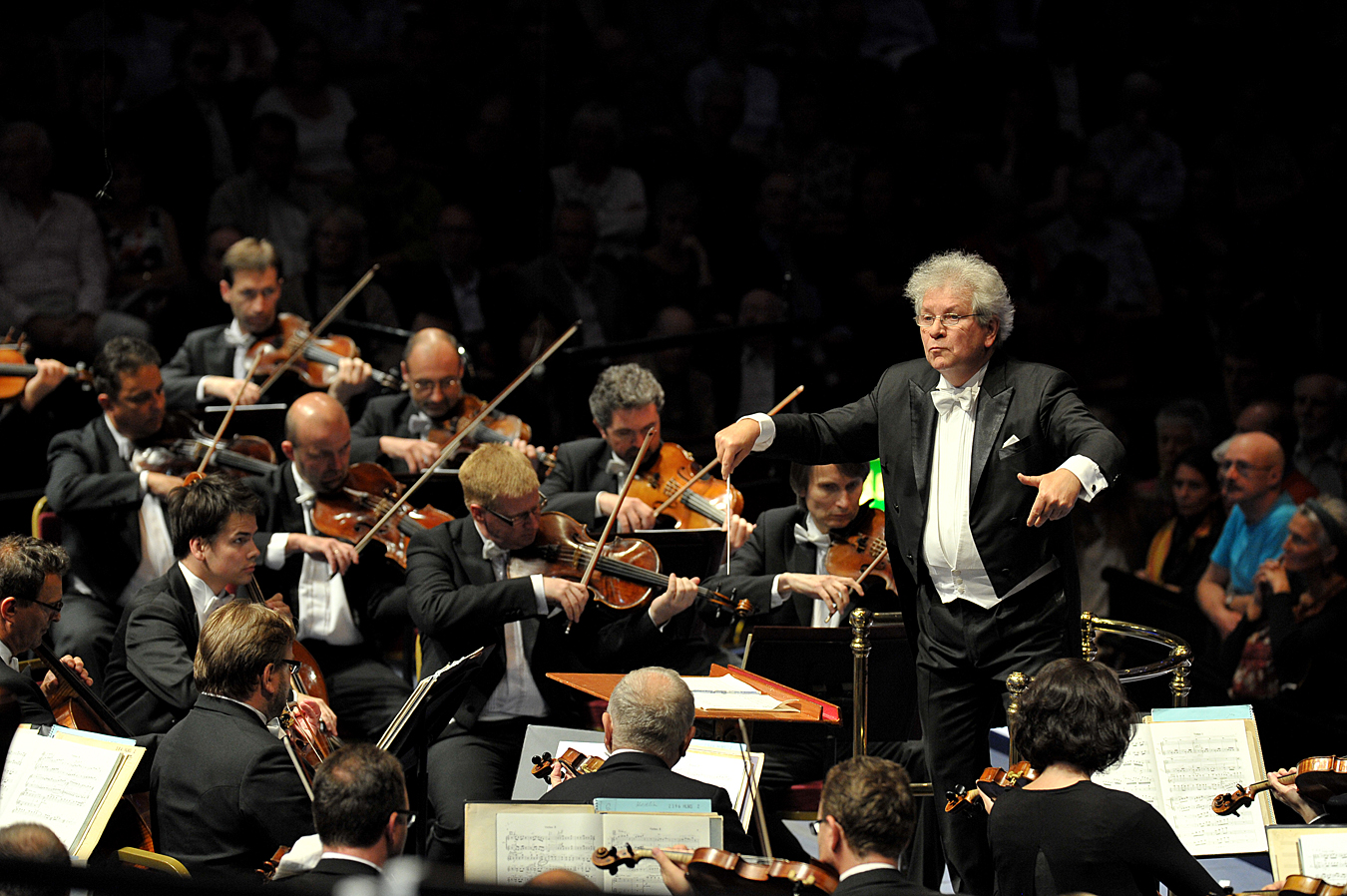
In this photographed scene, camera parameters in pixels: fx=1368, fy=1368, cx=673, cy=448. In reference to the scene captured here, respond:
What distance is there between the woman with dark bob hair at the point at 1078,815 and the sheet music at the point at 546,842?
73 cm

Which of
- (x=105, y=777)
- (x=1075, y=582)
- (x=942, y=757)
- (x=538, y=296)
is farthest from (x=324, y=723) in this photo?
(x=538, y=296)

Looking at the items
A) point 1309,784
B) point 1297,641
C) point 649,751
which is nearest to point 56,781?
point 649,751

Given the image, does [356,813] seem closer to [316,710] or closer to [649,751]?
[649,751]

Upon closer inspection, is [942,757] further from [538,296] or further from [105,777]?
[538,296]

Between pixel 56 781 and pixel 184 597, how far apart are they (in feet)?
3.05

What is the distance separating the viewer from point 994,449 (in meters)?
2.96

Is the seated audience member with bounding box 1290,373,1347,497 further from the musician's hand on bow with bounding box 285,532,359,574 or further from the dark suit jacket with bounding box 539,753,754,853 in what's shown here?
the dark suit jacket with bounding box 539,753,754,853

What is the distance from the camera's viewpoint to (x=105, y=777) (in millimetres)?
2625

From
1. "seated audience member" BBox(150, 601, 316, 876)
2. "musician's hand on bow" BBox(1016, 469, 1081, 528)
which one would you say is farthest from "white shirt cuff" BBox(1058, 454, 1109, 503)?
"seated audience member" BBox(150, 601, 316, 876)

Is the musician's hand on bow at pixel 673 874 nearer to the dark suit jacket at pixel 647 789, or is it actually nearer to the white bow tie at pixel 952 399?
the dark suit jacket at pixel 647 789

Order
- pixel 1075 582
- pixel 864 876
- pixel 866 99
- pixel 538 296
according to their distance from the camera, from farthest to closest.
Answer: pixel 866 99 → pixel 538 296 → pixel 1075 582 → pixel 864 876

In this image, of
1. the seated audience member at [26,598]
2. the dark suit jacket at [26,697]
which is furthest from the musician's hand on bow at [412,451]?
the dark suit jacket at [26,697]

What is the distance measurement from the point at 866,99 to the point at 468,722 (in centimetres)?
427

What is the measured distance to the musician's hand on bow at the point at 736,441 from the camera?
2.93m
